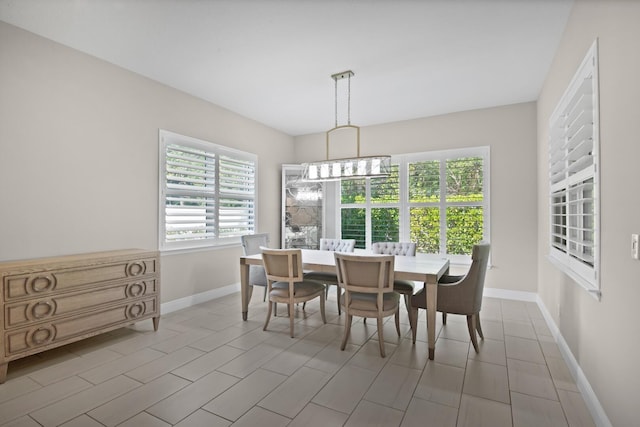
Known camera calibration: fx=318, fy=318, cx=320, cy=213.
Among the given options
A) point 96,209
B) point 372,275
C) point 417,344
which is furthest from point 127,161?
point 417,344

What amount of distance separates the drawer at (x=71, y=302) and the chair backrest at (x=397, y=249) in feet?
9.01

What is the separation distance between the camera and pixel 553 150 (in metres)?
3.12

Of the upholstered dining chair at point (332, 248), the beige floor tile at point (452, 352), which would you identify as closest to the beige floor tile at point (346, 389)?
the beige floor tile at point (452, 352)

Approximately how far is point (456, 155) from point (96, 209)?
15.4 feet

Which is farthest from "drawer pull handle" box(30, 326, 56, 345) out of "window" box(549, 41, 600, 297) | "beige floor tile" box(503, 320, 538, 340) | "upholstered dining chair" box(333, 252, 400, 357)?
"beige floor tile" box(503, 320, 538, 340)

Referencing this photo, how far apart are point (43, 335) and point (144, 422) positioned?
130 cm

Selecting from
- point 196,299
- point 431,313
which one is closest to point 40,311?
point 196,299

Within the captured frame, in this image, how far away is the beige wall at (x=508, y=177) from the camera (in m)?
4.35

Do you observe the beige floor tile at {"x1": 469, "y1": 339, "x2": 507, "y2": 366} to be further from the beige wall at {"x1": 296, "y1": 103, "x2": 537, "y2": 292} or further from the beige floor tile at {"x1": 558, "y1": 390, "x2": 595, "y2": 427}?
the beige wall at {"x1": 296, "y1": 103, "x2": 537, "y2": 292}

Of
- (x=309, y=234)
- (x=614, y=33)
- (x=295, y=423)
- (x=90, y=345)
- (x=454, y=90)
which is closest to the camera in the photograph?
(x=614, y=33)

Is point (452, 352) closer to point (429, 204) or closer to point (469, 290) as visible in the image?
point (469, 290)

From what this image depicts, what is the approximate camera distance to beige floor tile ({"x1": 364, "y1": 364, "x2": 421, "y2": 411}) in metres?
2.05

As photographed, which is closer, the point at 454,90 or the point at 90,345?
the point at 90,345

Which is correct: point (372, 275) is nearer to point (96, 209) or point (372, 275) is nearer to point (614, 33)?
point (614, 33)
